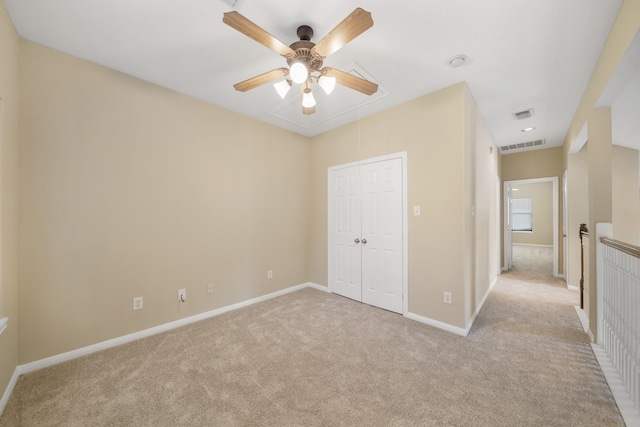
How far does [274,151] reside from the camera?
3684 mm

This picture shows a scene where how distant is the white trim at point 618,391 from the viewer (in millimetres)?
1449

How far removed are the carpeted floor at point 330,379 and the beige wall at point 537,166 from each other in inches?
120

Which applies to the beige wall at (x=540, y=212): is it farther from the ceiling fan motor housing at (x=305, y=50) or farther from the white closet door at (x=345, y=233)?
the ceiling fan motor housing at (x=305, y=50)

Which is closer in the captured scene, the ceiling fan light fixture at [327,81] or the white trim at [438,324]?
the ceiling fan light fixture at [327,81]

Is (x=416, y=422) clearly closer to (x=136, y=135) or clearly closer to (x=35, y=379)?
(x=35, y=379)

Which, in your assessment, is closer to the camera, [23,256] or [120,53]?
[23,256]

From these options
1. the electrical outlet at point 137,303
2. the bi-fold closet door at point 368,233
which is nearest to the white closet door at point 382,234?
the bi-fold closet door at point 368,233

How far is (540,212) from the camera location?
28.2 ft

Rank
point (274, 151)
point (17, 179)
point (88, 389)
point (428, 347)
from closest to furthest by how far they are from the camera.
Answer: point (88, 389) → point (17, 179) → point (428, 347) → point (274, 151)

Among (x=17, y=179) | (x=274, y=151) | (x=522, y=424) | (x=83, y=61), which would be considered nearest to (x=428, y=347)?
(x=522, y=424)

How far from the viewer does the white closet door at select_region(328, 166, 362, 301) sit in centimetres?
354

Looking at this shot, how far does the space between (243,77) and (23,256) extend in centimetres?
236

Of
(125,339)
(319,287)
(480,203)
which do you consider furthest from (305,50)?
(319,287)

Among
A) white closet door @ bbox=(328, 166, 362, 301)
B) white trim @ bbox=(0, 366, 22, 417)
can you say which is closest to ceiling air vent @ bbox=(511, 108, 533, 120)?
white closet door @ bbox=(328, 166, 362, 301)
